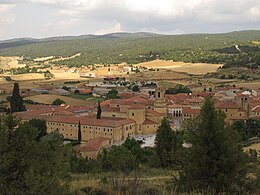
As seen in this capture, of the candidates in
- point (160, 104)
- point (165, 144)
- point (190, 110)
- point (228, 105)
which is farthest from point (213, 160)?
point (190, 110)

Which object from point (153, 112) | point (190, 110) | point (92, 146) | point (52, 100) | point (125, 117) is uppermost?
point (153, 112)

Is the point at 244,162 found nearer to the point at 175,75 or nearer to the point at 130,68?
the point at 175,75

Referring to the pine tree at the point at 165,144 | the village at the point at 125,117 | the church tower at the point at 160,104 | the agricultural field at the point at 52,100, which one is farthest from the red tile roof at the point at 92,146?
the agricultural field at the point at 52,100

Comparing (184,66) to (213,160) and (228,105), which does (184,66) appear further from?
(213,160)

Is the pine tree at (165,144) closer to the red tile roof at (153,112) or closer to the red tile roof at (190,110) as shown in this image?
the red tile roof at (153,112)

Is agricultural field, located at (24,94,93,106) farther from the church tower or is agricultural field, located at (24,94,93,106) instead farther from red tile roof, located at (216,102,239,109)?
red tile roof, located at (216,102,239,109)

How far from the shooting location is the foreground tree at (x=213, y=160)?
10.3 m

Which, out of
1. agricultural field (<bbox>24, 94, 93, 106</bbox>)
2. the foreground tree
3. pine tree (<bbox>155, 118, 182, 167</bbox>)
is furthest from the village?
the foreground tree

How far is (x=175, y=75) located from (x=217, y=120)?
103227 mm

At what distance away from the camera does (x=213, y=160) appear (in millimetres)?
10680

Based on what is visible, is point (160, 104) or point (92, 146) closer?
point (92, 146)

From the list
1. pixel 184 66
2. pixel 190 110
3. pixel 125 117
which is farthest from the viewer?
pixel 184 66

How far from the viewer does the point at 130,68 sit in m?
134

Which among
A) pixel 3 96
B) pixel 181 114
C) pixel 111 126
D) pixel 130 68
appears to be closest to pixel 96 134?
→ pixel 111 126
